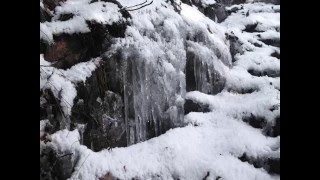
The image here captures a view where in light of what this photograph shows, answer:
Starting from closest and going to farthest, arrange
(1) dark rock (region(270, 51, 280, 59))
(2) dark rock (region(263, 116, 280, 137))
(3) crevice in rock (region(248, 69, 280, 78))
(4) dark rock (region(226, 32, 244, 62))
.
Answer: (2) dark rock (region(263, 116, 280, 137)) < (3) crevice in rock (region(248, 69, 280, 78)) < (4) dark rock (region(226, 32, 244, 62)) < (1) dark rock (region(270, 51, 280, 59))

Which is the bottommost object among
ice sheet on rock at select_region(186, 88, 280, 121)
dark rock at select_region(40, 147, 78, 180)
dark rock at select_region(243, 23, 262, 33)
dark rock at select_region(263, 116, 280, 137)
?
dark rock at select_region(263, 116, 280, 137)

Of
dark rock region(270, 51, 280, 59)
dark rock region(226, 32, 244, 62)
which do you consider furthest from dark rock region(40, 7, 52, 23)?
dark rock region(270, 51, 280, 59)

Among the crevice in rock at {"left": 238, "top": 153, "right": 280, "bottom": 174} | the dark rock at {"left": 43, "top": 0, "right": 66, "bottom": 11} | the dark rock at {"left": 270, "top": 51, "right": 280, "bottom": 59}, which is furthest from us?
the dark rock at {"left": 270, "top": 51, "right": 280, "bottom": 59}

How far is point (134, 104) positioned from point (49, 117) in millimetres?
1341

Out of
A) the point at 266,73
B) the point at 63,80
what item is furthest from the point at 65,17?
the point at 266,73

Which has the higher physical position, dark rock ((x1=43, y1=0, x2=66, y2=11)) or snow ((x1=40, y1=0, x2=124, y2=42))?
dark rock ((x1=43, y1=0, x2=66, y2=11))

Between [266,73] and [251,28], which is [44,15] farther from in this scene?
[251,28]

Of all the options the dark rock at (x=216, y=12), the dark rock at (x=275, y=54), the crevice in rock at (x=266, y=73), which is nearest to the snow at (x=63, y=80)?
the crevice in rock at (x=266, y=73)

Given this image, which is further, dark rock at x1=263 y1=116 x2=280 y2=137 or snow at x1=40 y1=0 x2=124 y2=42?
dark rock at x1=263 y1=116 x2=280 y2=137

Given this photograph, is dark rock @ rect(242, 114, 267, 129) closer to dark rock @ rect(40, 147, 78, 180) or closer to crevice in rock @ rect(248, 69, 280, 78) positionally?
crevice in rock @ rect(248, 69, 280, 78)

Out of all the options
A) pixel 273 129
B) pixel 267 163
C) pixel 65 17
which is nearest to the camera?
pixel 65 17
